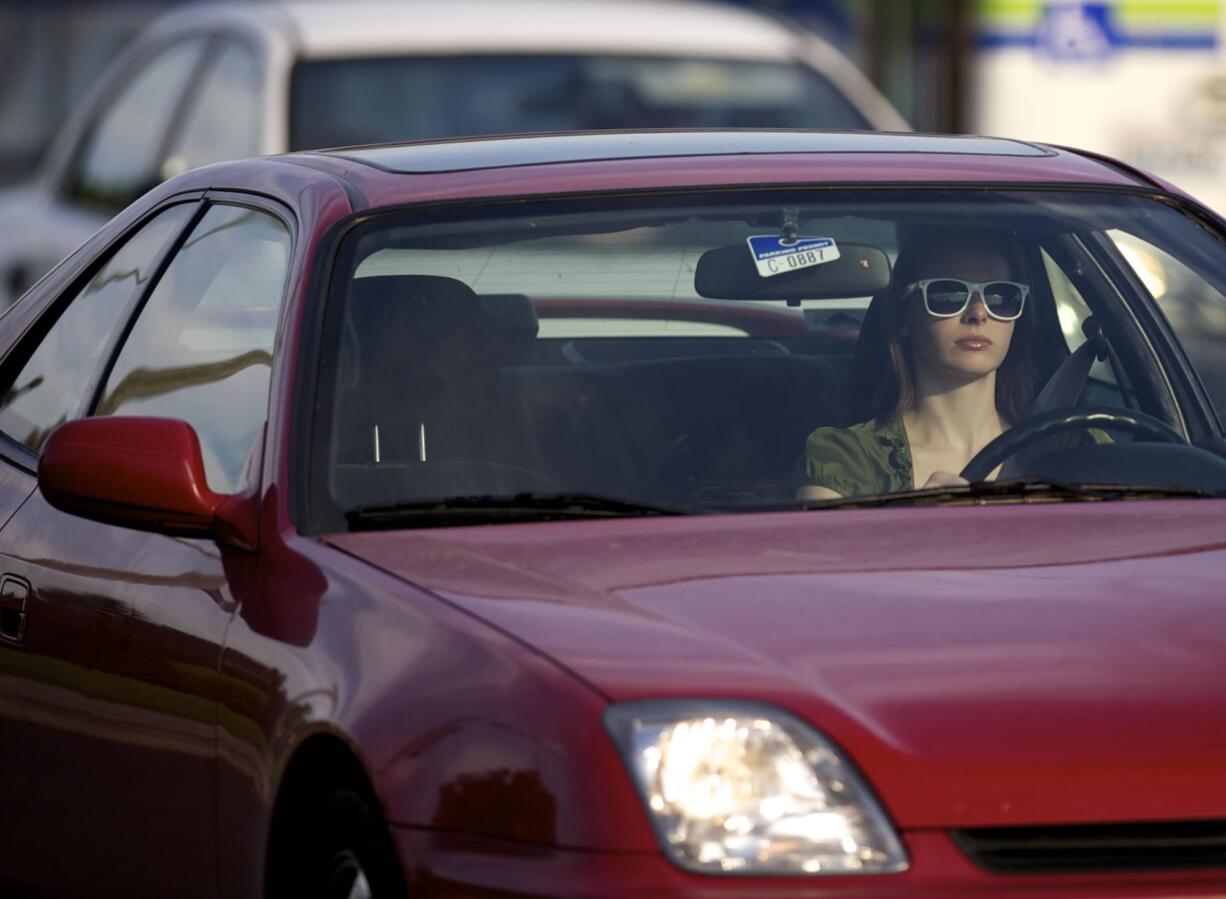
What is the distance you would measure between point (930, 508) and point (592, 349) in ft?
2.93

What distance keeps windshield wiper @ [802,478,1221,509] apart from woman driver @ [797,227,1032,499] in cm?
26

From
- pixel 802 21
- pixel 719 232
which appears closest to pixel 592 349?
pixel 719 232

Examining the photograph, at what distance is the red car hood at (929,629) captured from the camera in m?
3.52

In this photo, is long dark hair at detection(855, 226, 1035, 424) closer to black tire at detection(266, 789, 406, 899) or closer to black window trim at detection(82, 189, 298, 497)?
black window trim at detection(82, 189, 298, 497)

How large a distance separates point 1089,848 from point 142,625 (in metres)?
1.61

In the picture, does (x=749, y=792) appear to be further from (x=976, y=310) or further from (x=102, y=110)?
(x=102, y=110)

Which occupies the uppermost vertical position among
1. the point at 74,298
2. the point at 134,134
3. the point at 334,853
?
the point at 134,134

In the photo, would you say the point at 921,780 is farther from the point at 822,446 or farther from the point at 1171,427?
the point at 1171,427

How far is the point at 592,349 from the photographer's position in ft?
16.5

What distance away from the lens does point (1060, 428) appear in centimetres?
476

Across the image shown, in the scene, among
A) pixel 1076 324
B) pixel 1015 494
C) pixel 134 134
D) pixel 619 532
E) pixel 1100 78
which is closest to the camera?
pixel 619 532

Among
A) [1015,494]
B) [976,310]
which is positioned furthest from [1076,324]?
[1015,494]

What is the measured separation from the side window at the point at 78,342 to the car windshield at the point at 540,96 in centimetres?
455

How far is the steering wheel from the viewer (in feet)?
15.2
